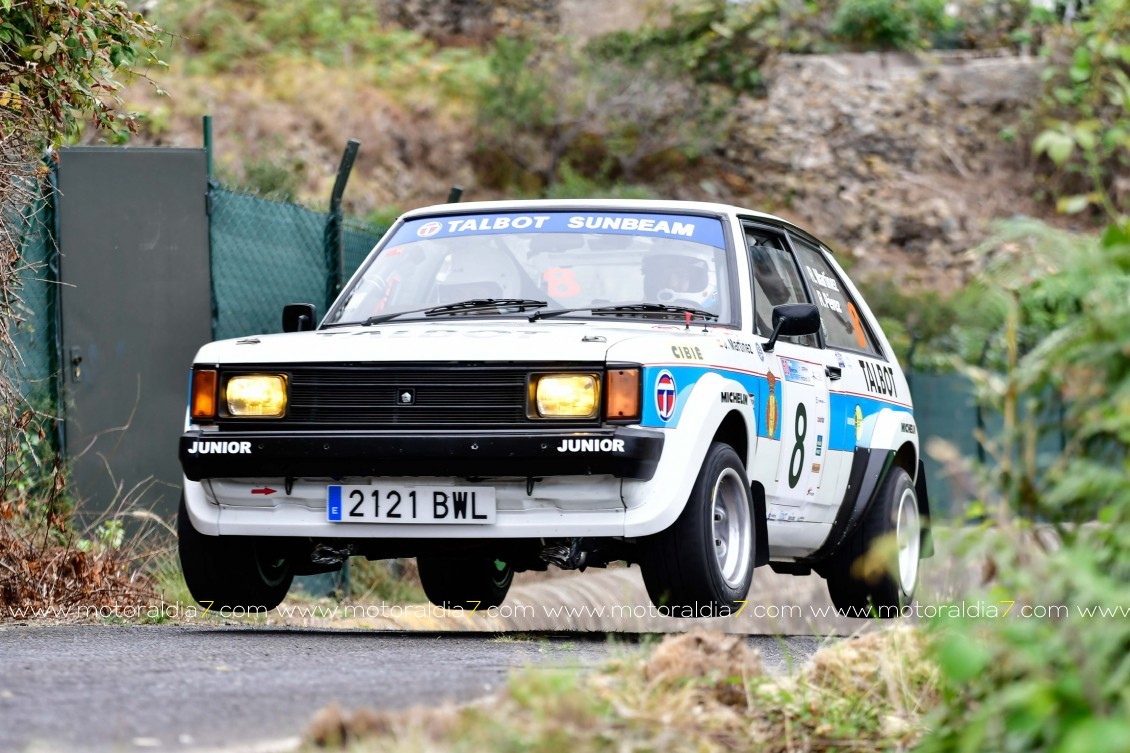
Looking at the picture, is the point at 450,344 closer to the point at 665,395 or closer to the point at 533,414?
the point at 533,414

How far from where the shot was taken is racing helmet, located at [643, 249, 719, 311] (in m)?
7.01

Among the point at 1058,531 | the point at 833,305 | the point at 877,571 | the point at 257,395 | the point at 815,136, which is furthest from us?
the point at 815,136

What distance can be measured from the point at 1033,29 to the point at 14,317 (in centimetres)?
3031

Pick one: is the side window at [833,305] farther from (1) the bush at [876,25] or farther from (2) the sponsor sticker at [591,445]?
(1) the bush at [876,25]

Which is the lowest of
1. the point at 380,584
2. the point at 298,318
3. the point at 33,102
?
the point at 380,584

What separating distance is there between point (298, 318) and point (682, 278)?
5.56 ft

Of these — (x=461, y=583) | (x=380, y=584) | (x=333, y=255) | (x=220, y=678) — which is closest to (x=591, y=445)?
(x=220, y=678)

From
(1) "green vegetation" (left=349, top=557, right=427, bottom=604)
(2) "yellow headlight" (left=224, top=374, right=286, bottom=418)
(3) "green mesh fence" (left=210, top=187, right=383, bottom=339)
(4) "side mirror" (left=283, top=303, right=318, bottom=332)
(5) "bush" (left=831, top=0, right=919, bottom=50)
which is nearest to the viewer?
(2) "yellow headlight" (left=224, top=374, right=286, bottom=418)

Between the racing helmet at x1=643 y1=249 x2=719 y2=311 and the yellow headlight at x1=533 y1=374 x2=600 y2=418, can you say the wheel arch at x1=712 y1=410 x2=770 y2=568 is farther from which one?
the yellow headlight at x1=533 y1=374 x2=600 y2=418

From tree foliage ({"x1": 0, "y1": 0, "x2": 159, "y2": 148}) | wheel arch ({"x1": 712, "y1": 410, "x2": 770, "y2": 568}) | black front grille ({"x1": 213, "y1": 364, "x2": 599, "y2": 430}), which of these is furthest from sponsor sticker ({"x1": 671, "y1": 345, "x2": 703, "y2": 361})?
tree foliage ({"x1": 0, "y1": 0, "x2": 159, "y2": 148})

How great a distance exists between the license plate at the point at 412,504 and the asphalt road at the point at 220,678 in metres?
0.45

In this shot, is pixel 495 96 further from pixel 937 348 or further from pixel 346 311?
pixel 346 311

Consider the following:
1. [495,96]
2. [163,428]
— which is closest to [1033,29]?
[495,96]

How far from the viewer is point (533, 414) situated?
19.6ft
